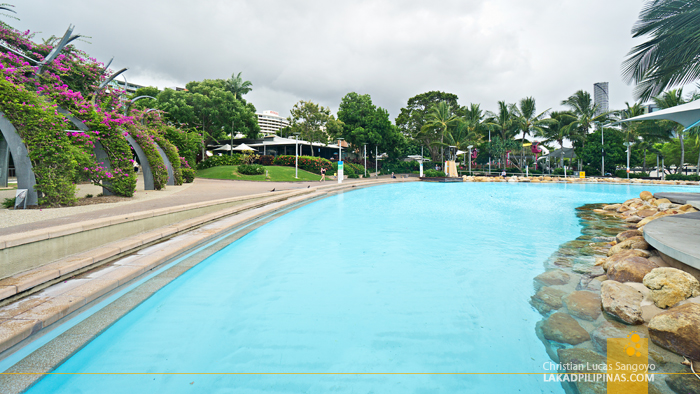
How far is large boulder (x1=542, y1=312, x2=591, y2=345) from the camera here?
112 inches

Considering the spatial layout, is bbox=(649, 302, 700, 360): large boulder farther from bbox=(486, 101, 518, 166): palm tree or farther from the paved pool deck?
bbox=(486, 101, 518, 166): palm tree

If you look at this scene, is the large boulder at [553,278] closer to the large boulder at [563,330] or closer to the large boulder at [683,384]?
the large boulder at [563,330]

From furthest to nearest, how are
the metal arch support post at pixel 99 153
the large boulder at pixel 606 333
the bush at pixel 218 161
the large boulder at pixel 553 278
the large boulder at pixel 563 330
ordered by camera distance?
the bush at pixel 218 161
the metal arch support post at pixel 99 153
the large boulder at pixel 553 278
the large boulder at pixel 563 330
the large boulder at pixel 606 333

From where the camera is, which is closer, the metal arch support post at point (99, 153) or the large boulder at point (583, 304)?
the large boulder at point (583, 304)

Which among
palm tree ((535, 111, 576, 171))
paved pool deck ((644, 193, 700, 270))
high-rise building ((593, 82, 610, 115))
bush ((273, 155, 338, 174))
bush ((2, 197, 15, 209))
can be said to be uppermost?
high-rise building ((593, 82, 610, 115))

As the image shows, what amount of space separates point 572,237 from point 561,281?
375 centimetres

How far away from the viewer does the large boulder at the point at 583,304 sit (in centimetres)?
319

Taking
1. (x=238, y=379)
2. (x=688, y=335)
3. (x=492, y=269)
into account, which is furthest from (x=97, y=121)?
(x=688, y=335)

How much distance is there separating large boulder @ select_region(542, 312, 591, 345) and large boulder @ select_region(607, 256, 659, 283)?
1.23 meters

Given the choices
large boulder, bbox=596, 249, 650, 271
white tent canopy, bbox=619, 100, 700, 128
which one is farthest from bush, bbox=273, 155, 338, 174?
large boulder, bbox=596, 249, 650, 271

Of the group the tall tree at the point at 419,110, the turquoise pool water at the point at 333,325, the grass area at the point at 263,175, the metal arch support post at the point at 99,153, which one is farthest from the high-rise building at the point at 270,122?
the turquoise pool water at the point at 333,325

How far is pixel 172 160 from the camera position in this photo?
1634 cm

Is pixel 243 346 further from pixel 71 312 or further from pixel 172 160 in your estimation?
pixel 172 160

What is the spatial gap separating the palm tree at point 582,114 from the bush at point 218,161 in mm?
38424
